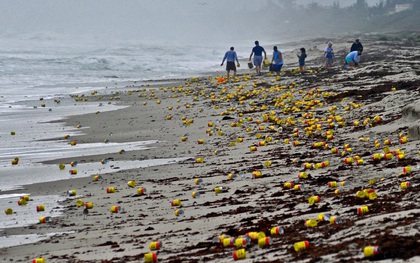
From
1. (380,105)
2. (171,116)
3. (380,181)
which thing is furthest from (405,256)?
(171,116)

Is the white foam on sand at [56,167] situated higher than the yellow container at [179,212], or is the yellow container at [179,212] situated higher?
the yellow container at [179,212]

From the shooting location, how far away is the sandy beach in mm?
5816

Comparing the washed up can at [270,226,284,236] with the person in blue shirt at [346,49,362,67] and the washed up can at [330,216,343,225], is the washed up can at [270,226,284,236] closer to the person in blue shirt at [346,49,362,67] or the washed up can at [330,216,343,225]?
the washed up can at [330,216,343,225]

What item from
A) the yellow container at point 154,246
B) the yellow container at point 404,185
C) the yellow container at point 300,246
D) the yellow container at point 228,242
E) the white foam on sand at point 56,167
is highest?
the yellow container at point 300,246

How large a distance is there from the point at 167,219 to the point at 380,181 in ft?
7.98

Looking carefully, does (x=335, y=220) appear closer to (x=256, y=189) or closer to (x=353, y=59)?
(x=256, y=189)

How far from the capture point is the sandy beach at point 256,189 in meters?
5.82

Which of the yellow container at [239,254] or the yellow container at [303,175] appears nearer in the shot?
the yellow container at [239,254]

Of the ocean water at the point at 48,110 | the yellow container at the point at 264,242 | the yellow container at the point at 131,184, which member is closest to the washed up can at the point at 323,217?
the yellow container at the point at 264,242

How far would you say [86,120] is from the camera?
18938mm

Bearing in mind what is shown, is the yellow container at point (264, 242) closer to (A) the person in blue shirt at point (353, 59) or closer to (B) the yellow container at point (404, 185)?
(B) the yellow container at point (404, 185)

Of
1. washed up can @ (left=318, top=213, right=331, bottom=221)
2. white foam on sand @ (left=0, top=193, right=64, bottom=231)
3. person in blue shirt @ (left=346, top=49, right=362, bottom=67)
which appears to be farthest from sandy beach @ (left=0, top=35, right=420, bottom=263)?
person in blue shirt @ (left=346, top=49, right=362, bottom=67)

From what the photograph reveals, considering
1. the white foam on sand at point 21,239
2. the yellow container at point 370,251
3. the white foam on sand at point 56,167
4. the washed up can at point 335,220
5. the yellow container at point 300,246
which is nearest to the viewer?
the yellow container at point 370,251

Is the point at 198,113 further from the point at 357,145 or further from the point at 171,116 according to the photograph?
the point at 357,145
